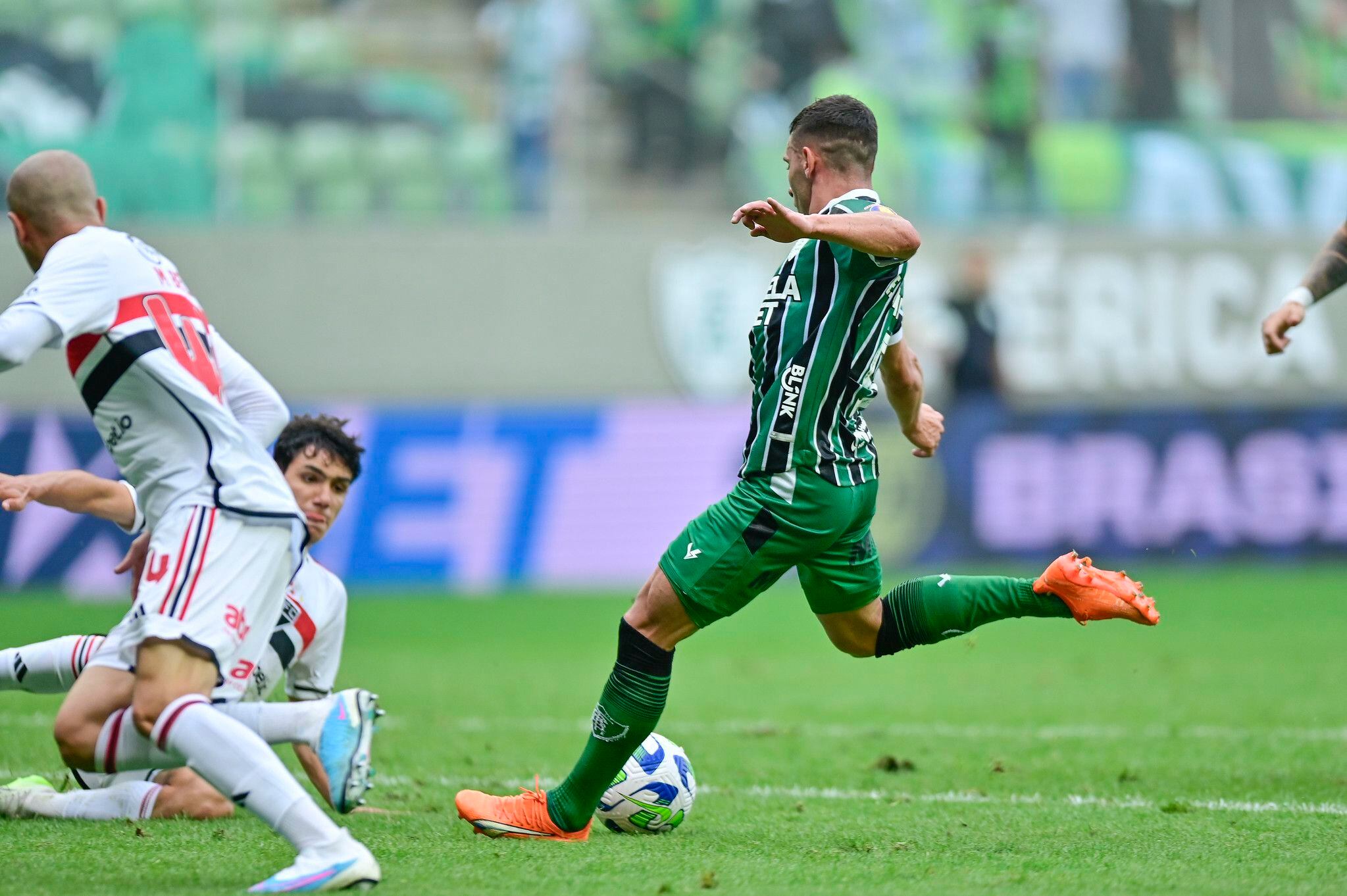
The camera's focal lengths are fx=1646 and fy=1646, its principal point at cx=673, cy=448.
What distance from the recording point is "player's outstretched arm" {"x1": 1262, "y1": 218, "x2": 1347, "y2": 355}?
19.9ft

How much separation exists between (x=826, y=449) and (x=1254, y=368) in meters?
13.7

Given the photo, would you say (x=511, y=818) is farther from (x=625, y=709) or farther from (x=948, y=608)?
(x=948, y=608)

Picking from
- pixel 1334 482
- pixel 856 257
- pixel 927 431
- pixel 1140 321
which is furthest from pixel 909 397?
pixel 1140 321

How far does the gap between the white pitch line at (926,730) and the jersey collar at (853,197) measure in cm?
322

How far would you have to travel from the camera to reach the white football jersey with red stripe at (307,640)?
18.0 ft

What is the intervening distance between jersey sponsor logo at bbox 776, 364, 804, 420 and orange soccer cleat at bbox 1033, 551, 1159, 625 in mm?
937

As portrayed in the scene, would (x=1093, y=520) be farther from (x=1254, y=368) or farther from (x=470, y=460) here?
(x=470, y=460)

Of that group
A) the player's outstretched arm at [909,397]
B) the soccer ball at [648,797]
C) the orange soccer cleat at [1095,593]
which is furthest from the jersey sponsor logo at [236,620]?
the orange soccer cleat at [1095,593]

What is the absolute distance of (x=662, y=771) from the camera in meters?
5.34

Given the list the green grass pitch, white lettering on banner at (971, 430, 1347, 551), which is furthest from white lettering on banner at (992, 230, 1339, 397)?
the green grass pitch

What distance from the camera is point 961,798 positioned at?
588 cm

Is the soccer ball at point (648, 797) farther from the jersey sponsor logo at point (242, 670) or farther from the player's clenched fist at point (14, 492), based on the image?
the player's clenched fist at point (14, 492)

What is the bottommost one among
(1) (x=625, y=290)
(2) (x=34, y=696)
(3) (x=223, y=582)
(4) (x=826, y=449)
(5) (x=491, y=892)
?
(2) (x=34, y=696)

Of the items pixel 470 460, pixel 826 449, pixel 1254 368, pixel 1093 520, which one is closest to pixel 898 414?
pixel 826 449
